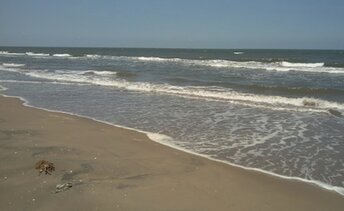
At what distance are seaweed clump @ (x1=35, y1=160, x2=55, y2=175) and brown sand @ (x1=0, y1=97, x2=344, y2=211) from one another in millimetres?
92

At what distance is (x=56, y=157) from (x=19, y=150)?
0.72 meters

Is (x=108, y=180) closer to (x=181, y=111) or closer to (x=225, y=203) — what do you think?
(x=225, y=203)

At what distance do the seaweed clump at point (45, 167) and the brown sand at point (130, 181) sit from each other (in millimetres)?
92

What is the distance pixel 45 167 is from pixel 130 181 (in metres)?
1.24

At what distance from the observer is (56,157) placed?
611cm

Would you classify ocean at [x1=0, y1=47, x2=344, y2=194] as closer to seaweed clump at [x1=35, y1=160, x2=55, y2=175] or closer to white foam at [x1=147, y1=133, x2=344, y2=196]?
white foam at [x1=147, y1=133, x2=344, y2=196]

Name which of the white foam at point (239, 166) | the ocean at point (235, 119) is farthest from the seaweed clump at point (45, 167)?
the ocean at point (235, 119)

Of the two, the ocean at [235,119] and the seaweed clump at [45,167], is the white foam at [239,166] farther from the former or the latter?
the seaweed clump at [45,167]

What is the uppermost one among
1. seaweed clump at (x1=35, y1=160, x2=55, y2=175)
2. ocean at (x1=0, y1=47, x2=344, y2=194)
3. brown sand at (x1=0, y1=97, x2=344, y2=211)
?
seaweed clump at (x1=35, y1=160, x2=55, y2=175)

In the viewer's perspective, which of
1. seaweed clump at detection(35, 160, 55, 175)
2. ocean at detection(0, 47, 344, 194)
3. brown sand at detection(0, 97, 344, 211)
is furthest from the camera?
ocean at detection(0, 47, 344, 194)

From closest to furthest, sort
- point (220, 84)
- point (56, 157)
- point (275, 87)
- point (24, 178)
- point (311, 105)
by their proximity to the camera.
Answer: point (24, 178), point (56, 157), point (311, 105), point (275, 87), point (220, 84)

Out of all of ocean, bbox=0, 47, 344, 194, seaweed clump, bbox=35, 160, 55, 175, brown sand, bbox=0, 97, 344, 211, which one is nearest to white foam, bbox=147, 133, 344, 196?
ocean, bbox=0, 47, 344, 194

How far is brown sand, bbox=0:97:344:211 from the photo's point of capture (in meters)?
4.49

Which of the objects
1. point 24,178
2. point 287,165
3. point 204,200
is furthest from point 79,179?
point 287,165
